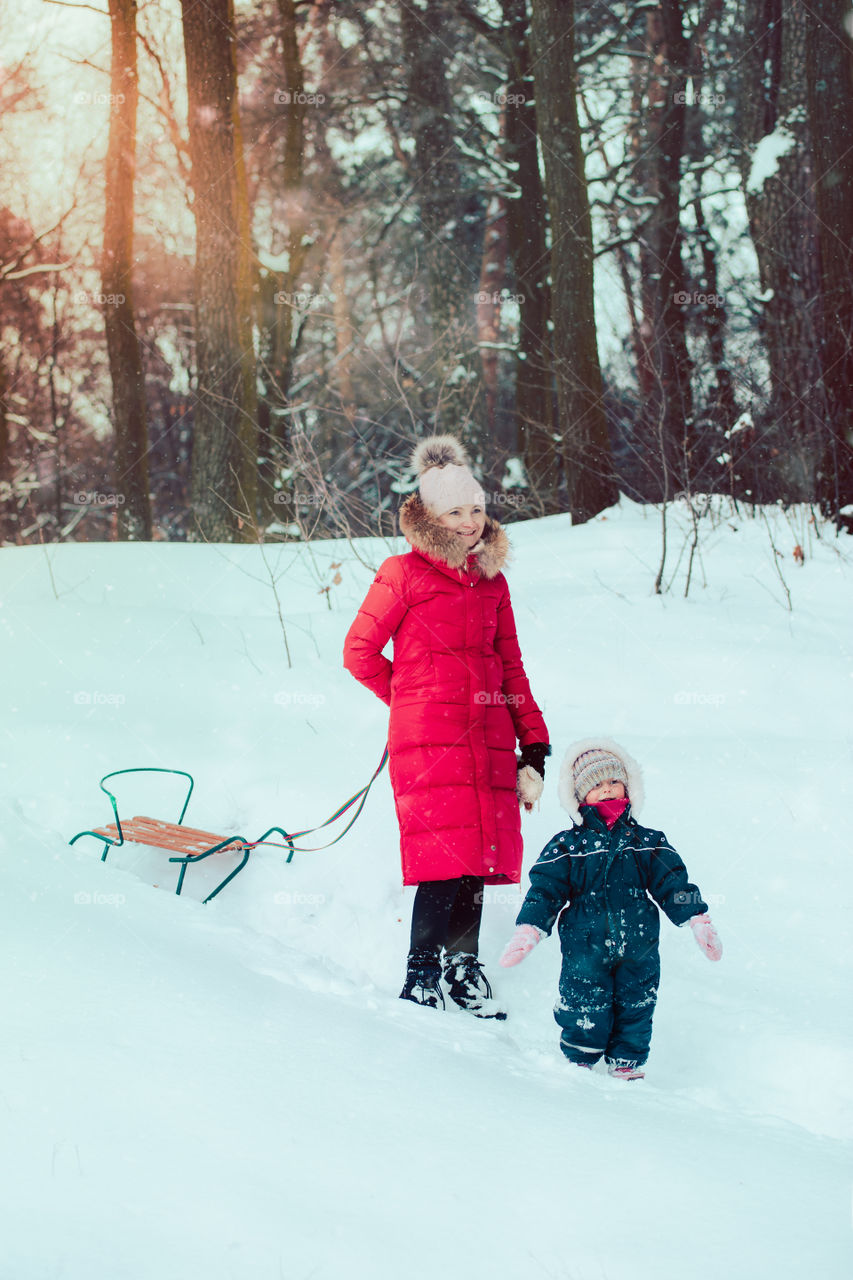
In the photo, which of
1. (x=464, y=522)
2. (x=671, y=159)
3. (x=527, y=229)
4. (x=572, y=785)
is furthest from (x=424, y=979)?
(x=671, y=159)

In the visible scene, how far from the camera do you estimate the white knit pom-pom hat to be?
3137 mm

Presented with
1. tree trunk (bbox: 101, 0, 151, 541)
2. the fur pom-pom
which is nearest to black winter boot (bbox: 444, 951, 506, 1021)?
the fur pom-pom

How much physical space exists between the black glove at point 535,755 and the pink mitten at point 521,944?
0.63 metres

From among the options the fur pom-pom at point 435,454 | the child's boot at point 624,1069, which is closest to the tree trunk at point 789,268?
the fur pom-pom at point 435,454

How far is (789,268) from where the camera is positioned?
27.0 ft

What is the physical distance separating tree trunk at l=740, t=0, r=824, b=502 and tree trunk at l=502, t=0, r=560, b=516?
129 inches

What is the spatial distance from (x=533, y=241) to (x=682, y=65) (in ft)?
9.36

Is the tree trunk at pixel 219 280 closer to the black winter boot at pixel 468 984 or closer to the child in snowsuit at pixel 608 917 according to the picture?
the black winter boot at pixel 468 984

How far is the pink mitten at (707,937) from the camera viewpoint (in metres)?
2.52

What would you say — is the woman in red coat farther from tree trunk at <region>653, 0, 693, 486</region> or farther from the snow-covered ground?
tree trunk at <region>653, 0, 693, 486</region>

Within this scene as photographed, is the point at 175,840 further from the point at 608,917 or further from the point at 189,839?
the point at 608,917

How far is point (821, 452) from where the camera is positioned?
7164mm

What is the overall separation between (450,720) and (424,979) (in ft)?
2.51

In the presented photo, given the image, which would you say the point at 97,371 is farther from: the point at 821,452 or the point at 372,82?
the point at 821,452
